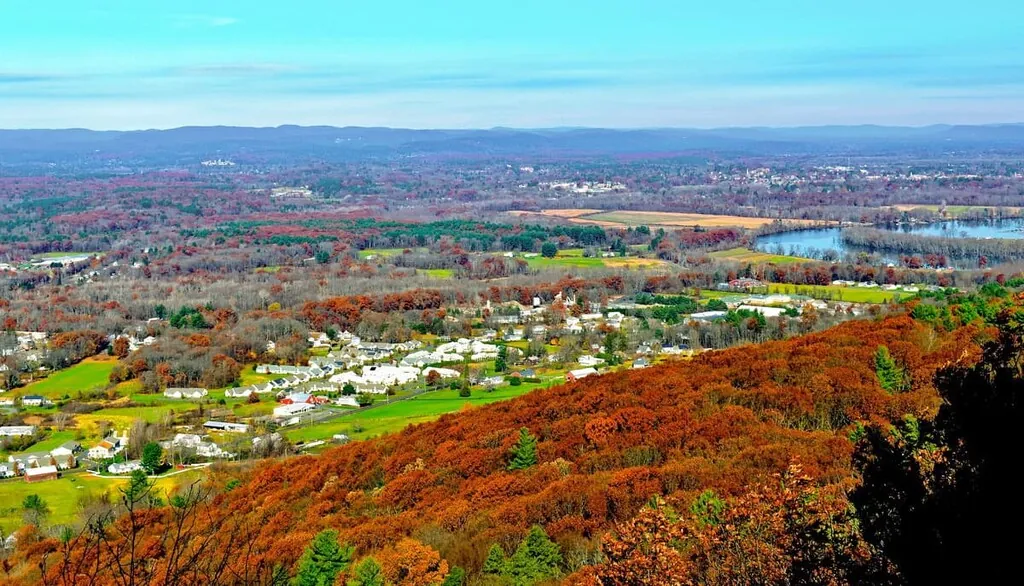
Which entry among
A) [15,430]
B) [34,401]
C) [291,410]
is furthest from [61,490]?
[34,401]

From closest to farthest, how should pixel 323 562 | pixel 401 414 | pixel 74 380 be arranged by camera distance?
pixel 323 562
pixel 401 414
pixel 74 380

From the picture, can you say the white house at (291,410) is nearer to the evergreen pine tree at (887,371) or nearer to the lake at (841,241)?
the evergreen pine tree at (887,371)

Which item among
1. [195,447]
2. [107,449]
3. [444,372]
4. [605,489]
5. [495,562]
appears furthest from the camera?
[444,372]

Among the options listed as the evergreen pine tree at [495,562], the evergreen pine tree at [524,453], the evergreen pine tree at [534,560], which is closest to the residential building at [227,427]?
the evergreen pine tree at [524,453]

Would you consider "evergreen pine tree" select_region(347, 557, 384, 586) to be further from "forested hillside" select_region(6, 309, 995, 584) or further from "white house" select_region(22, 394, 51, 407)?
"white house" select_region(22, 394, 51, 407)

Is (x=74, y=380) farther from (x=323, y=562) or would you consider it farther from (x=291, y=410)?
(x=323, y=562)

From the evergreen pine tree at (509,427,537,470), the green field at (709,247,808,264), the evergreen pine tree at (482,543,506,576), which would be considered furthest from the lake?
the evergreen pine tree at (482,543,506,576)
